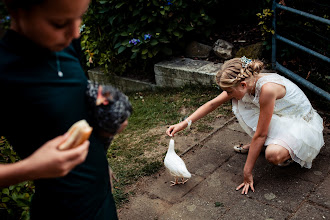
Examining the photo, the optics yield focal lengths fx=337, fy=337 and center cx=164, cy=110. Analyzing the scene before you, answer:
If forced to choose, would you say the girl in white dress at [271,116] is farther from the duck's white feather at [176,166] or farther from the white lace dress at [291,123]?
the duck's white feather at [176,166]

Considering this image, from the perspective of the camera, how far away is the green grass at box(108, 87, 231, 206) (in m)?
3.11

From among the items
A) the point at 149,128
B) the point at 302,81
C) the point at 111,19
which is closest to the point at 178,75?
the point at 149,128

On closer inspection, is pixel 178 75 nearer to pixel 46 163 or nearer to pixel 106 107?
pixel 106 107

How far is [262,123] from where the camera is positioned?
260 centimetres

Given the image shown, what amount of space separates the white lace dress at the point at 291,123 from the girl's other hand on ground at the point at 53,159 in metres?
2.03

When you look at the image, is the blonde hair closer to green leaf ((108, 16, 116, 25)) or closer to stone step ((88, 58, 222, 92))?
stone step ((88, 58, 222, 92))

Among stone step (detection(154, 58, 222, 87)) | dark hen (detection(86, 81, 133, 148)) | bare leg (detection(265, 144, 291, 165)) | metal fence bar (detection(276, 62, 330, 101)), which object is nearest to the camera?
dark hen (detection(86, 81, 133, 148))

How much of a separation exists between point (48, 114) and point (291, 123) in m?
2.27

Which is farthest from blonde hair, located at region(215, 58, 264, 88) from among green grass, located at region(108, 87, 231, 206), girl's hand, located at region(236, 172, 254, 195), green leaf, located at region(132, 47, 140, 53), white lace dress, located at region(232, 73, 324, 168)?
green leaf, located at region(132, 47, 140, 53)

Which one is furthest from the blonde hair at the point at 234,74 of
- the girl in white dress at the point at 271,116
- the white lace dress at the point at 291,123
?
the white lace dress at the point at 291,123

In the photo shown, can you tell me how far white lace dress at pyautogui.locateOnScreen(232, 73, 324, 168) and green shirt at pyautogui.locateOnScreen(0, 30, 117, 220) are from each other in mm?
1847

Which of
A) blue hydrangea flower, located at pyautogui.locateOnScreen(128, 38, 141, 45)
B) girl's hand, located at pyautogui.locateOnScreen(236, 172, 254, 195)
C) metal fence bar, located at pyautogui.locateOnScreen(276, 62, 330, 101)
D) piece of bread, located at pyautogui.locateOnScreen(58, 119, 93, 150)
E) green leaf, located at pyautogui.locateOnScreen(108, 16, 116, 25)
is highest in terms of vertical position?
piece of bread, located at pyautogui.locateOnScreen(58, 119, 93, 150)

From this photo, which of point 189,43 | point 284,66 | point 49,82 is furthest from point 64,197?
point 189,43

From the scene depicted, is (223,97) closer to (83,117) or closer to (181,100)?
(181,100)
